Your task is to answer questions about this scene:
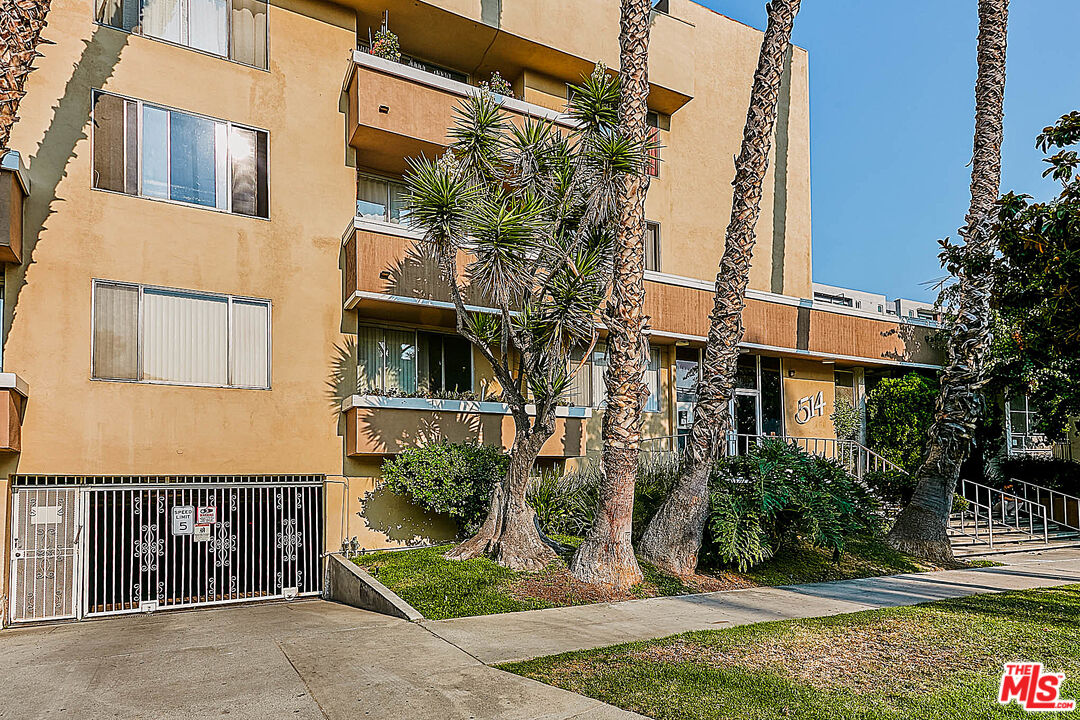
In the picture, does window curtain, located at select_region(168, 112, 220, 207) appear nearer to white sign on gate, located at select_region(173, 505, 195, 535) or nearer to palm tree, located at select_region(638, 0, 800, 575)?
white sign on gate, located at select_region(173, 505, 195, 535)

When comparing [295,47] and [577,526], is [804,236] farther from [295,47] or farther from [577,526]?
[295,47]

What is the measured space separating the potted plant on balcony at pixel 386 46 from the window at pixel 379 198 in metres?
2.23

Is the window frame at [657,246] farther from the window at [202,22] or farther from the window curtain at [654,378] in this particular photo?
the window at [202,22]

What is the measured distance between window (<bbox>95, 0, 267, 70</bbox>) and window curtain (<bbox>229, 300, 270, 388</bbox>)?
436 cm

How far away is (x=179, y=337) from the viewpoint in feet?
41.3

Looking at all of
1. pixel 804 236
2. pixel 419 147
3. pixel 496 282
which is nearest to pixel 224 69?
pixel 419 147

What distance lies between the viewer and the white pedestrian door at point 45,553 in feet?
37.0

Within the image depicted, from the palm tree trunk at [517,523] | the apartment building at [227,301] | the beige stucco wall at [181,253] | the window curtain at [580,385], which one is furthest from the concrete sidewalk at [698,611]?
the window curtain at [580,385]

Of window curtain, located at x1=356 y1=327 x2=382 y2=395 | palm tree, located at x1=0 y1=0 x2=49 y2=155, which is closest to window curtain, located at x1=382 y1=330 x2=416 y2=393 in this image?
window curtain, located at x1=356 y1=327 x2=382 y2=395

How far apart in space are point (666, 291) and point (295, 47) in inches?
336

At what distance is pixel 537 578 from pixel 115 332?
7.35 metres

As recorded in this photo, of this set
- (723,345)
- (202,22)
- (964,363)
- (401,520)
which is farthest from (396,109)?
(964,363)

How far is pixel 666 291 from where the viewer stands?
1673 centimetres

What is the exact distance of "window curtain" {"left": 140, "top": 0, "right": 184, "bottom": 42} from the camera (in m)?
13.1
